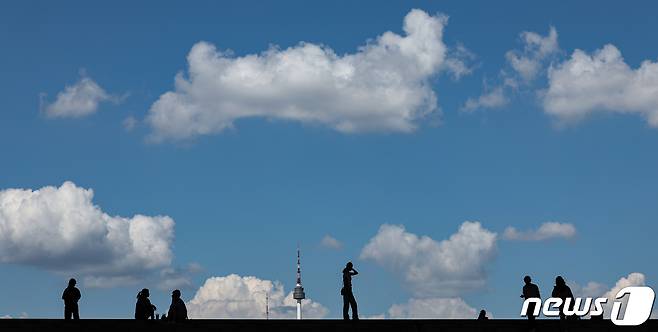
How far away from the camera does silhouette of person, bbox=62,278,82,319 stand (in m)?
30.6

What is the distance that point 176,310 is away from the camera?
29.9 m

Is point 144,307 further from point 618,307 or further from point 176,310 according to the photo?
point 618,307

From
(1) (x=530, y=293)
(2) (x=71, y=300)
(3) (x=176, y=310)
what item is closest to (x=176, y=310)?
(3) (x=176, y=310)

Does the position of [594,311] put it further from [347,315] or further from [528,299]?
[347,315]

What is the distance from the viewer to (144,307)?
3041 cm

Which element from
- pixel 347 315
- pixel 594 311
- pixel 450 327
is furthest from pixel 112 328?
pixel 594 311

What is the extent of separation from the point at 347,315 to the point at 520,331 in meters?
5.44

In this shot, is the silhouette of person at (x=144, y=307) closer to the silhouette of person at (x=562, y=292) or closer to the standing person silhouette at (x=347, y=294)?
the standing person silhouette at (x=347, y=294)

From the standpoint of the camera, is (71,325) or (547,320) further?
(547,320)

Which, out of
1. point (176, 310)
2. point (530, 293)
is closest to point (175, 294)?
point (176, 310)

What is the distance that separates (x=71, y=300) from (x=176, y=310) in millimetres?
3392

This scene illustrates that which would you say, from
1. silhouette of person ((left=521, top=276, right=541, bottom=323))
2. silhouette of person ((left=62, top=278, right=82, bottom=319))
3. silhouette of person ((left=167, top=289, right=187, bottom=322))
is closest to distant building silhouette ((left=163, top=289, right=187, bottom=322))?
silhouette of person ((left=167, top=289, right=187, bottom=322))

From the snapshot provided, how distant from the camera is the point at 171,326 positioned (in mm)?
29656

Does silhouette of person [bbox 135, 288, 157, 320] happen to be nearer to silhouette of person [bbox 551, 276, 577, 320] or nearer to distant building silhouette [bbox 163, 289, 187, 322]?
distant building silhouette [bbox 163, 289, 187, 322]
